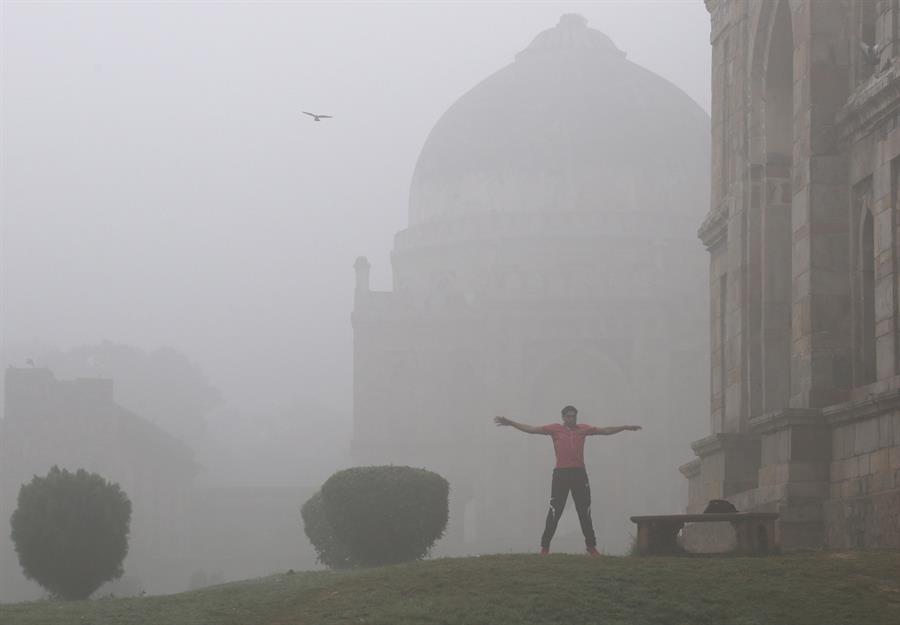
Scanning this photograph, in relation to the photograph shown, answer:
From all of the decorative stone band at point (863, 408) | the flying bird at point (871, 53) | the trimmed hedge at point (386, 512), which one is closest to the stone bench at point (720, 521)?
the decorative stone band at point (863, 408)

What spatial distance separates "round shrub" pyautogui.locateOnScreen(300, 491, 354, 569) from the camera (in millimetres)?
21219

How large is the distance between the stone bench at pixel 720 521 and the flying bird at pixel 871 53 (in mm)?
4453

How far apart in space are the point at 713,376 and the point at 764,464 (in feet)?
10.4

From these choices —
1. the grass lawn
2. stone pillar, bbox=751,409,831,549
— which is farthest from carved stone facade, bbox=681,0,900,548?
the grass lawn

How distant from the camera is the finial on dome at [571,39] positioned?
65625 mm

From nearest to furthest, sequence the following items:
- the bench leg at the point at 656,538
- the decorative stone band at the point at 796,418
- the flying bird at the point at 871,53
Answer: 1. the bench leg at the point at 656,538
2. the flying bird at the point at 871,53
3. the decorative stone band at the point at 796,418

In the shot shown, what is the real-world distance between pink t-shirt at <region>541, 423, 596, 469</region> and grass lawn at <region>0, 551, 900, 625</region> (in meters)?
1.29

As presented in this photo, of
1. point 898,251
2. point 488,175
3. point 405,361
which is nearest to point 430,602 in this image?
point 898,251

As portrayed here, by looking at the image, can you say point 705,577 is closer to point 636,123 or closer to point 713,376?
point 713,376

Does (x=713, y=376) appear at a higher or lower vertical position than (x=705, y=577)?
higher

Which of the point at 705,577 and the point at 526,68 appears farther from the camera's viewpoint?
the point at 526,68

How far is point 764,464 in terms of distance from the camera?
1603 centimetres

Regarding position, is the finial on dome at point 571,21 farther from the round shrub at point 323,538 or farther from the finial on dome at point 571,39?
the round shrub at point 323,538

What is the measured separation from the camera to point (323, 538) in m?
22.0
